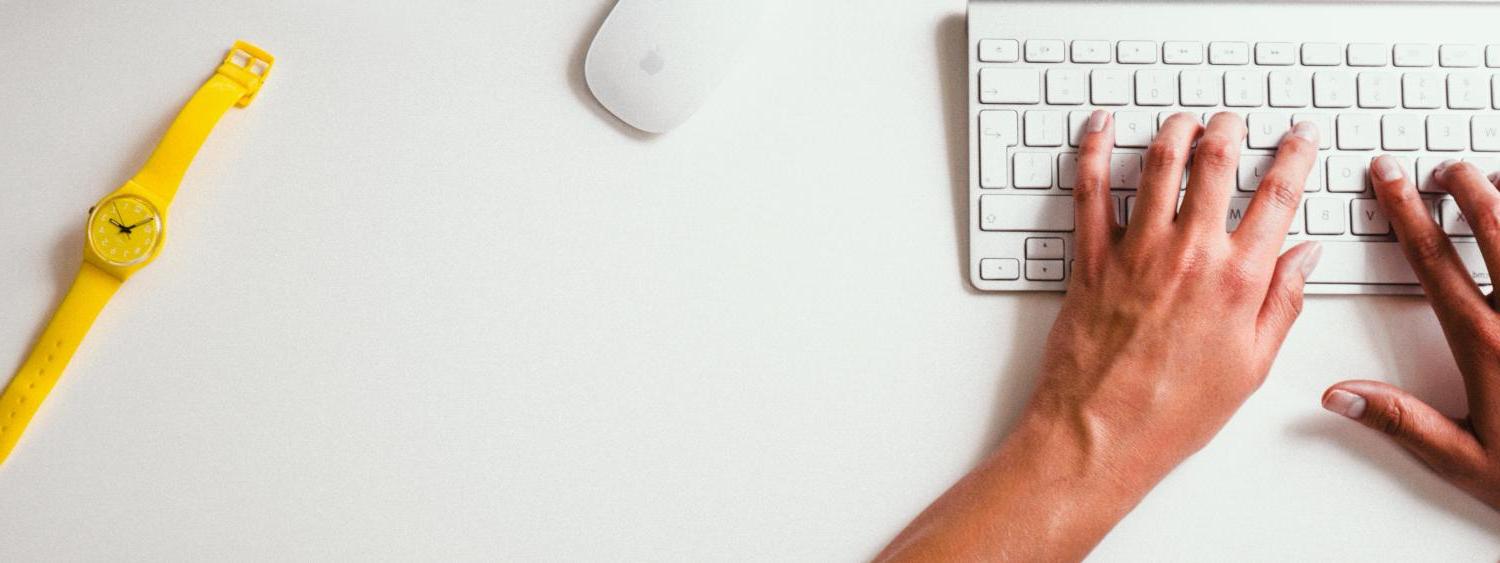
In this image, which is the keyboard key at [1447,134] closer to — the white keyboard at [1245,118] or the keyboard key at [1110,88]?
the white keyboard at [1245,118]

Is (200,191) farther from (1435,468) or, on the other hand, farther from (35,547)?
(1435,468)

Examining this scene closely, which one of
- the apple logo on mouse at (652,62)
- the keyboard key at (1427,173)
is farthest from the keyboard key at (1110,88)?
the apple logo on mouse at (652,62)

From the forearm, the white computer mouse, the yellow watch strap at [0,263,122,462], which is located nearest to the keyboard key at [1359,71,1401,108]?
the forearm

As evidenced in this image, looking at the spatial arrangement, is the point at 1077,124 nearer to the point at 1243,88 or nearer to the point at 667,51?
the point at 1243,88

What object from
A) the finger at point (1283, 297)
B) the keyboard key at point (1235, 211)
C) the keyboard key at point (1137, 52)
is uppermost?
the keyboard key at point (1137, 52)

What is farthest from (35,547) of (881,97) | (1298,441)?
(1298,441)

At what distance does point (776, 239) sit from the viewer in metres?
0.68

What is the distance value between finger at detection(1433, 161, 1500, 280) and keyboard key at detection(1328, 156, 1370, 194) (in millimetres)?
53

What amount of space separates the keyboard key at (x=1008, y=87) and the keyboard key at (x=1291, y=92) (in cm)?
17

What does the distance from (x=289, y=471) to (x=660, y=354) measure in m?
0.29

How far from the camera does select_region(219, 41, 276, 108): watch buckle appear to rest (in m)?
0.70

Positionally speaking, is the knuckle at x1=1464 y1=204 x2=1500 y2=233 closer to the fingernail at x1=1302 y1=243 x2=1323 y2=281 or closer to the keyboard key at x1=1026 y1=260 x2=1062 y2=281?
the fingernail at x1=1302 y1=243 x2=1323 y2=281

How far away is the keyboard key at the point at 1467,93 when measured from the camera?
2.17 feet

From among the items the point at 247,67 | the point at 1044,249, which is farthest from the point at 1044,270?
the point at 247,67
